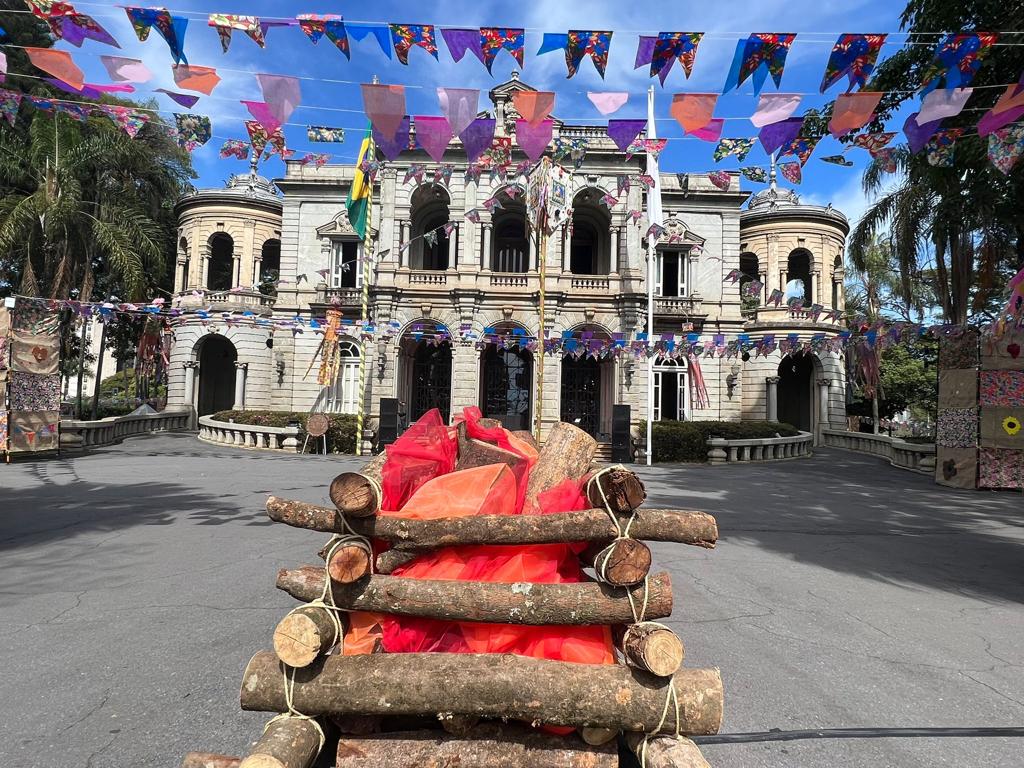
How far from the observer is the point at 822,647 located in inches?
162

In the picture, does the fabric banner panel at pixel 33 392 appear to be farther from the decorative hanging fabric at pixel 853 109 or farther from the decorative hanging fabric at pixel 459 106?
the decorative hanging fabric at pixel 853 109

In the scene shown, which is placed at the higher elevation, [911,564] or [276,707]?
[276,707]

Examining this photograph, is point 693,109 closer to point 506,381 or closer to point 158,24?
point 158,24

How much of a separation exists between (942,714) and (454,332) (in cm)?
1951

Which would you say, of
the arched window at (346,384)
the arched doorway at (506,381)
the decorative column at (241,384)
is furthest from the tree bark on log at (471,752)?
the decorative column at (241,384)

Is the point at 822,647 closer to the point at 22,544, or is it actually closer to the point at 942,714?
the point at 942,714

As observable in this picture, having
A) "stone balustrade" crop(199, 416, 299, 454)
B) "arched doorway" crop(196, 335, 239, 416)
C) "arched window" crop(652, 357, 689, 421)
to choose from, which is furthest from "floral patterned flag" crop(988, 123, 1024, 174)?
"arched doorway" crop(196, 335, 239, 416)

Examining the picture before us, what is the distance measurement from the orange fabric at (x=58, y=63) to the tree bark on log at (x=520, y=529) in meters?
7.26

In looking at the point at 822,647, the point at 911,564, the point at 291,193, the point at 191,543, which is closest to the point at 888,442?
the point at 911,564

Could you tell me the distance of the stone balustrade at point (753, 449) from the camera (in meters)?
18.3

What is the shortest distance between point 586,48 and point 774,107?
2527 millimetres

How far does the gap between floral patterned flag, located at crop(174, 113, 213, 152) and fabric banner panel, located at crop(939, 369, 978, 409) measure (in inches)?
637

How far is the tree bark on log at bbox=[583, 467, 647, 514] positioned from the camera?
224cm

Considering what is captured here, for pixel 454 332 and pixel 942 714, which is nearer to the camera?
pixel 942 714
